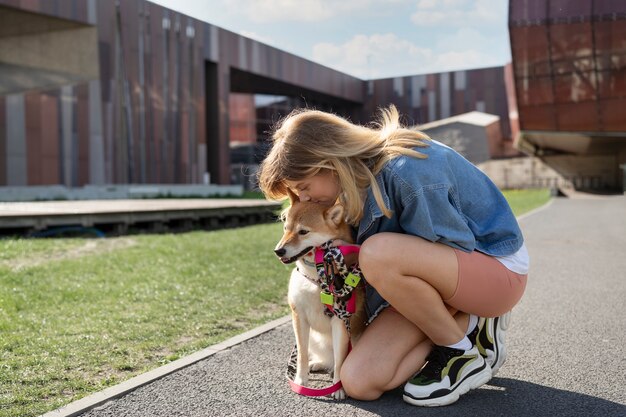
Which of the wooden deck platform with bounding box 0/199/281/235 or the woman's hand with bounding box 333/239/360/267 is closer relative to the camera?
the woman's hand with bounding box 333/239/360/267

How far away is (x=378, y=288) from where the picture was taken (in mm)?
3037

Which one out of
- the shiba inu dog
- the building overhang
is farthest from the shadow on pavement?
the building overhang

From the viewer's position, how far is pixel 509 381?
3377 mm

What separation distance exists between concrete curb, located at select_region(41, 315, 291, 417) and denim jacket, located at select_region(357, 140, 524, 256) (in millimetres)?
1385

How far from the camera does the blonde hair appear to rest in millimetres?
3064

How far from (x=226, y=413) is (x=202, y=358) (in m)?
0.94

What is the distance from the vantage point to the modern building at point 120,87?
84.4 ft

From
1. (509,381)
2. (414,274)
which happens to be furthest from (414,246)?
(509,381)

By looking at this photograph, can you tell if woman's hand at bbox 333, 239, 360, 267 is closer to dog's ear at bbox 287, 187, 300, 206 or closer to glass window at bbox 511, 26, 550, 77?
dog's ear at bbox 287, 187, 300, 206

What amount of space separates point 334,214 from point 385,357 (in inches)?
30.8

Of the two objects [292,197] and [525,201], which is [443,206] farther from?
[525,201]

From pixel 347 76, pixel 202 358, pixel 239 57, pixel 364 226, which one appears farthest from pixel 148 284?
pixel 347 76

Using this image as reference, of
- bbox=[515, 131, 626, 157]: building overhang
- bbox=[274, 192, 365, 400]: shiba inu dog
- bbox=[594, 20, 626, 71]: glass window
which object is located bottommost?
bbox=[274, 192, 365, 400]: shiba inu dog

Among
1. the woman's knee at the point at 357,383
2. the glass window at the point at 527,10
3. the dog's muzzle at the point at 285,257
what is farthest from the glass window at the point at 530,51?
the woman's knee at the point at 357,383
